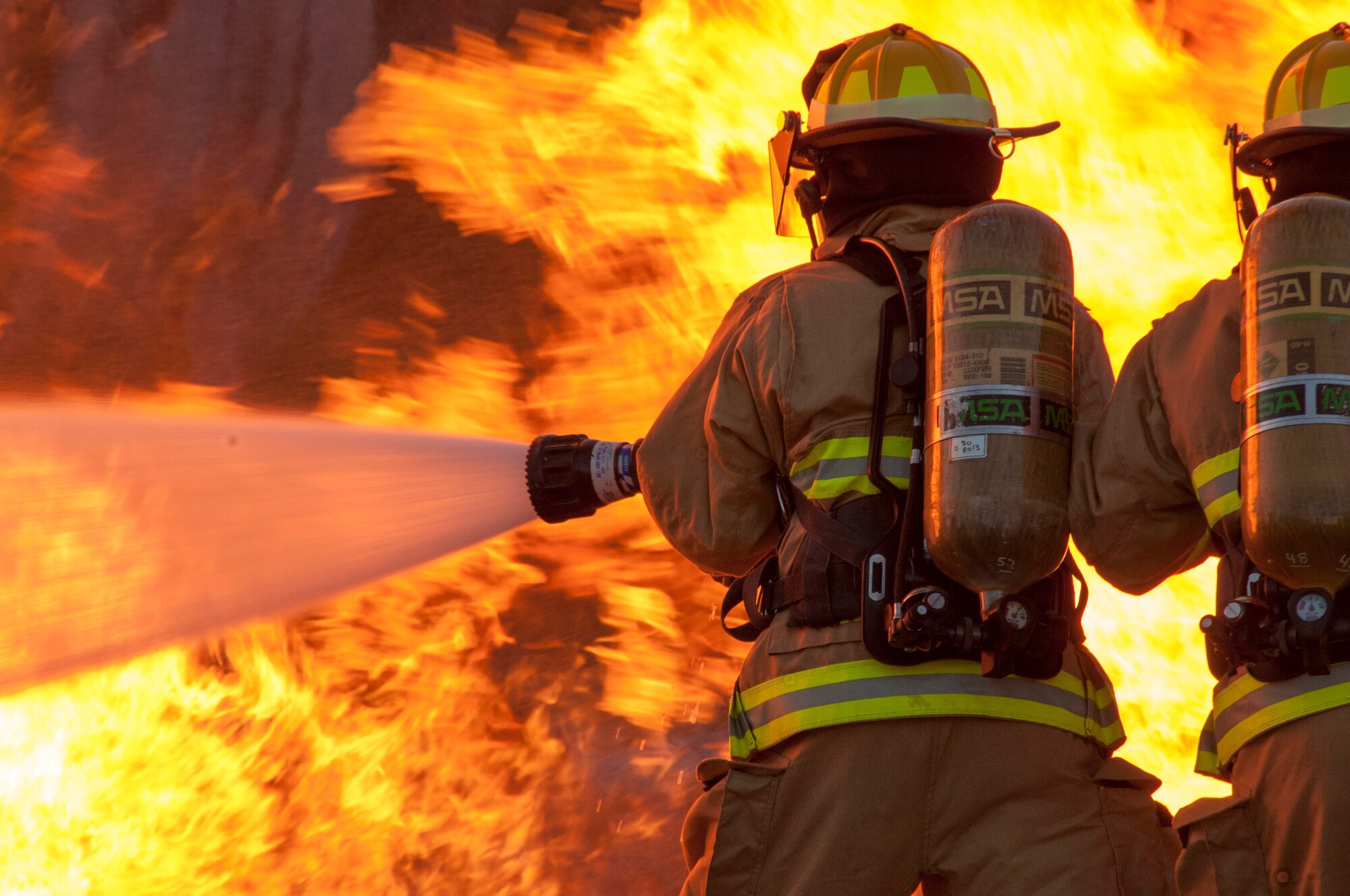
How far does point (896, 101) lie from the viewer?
139 inches

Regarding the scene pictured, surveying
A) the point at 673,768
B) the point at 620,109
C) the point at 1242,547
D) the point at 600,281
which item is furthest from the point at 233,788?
the point at 1242,547

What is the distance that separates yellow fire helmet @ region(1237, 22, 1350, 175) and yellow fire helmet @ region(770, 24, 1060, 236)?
18.7 inches

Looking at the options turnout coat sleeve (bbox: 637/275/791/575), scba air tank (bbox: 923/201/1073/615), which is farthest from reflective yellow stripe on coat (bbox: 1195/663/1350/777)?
turnout coat sleeve (bbox: 637/275/791/575)

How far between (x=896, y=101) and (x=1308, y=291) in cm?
119

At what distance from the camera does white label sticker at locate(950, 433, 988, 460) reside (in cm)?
283

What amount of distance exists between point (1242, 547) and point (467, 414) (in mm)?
3812

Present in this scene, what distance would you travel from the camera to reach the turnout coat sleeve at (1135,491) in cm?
288

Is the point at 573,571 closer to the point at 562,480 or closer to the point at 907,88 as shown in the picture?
the point at 562,480

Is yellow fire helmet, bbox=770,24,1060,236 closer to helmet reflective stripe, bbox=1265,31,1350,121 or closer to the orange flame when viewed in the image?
helmet reflective stripe, bbox=1265,31,1350,121

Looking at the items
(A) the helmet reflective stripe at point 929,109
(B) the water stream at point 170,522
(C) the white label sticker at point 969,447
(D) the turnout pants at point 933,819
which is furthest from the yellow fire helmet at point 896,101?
(B) the water stream at point 170,522

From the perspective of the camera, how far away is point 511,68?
20.2 ft

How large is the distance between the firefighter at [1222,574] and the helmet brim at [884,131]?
27.6 inches

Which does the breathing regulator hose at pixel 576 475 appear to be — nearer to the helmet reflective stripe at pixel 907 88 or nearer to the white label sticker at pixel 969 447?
the helmet reflective stripe at pixel 907 88

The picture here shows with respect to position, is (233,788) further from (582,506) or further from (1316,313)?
(1316,313)
